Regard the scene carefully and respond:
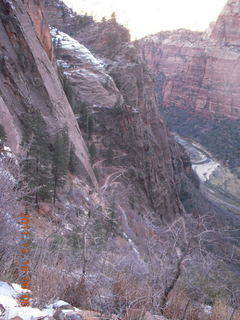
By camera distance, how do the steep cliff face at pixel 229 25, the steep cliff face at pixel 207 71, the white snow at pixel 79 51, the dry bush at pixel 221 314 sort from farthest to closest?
1. the steep cliff face at pixel 229 25
2. the steep cliff face at pixel 207 71
3. the white snow at pixel 79 51
4. the dry bush at pixel 221 314

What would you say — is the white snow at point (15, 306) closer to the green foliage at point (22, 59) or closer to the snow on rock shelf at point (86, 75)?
the green foliage at point (22, 59)

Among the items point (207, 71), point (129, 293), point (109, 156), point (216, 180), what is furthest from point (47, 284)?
point (207, 71)

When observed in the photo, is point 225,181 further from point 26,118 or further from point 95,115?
point 26,118

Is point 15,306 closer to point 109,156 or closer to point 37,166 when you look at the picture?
point 37,166

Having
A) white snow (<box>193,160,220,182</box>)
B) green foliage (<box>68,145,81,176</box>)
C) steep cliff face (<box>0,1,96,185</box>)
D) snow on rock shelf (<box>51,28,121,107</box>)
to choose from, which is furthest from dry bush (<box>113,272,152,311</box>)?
white snow (<box>193,160,220,182</box>)

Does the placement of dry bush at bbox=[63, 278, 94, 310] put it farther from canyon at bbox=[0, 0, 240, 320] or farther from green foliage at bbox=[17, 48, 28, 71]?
green foliage at bbox=[17, 48, 28, 71]

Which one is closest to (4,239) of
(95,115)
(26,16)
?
(26,16)

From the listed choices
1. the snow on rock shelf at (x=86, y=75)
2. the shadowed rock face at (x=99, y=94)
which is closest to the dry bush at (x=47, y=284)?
the shadowed rock face at (x=99, y=94)
